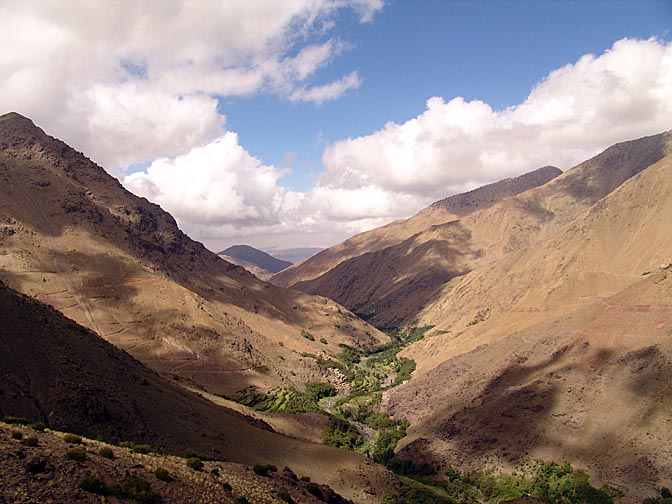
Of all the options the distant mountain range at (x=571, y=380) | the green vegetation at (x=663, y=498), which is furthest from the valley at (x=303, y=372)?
the green vegetation at (x=663, y=498)

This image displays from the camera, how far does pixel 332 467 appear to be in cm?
6231

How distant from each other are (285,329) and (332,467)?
10902cm

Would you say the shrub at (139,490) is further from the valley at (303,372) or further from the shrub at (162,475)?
the shrub at (162,475)

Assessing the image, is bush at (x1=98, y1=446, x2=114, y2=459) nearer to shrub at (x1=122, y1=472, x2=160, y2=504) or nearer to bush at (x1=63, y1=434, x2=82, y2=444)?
bush at (x1=63, y1=434, x2=82, y2=444)

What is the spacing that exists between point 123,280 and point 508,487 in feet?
360

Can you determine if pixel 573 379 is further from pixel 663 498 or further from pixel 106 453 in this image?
pixel 106 453

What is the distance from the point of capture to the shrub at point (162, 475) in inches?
1335

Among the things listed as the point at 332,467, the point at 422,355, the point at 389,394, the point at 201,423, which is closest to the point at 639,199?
the point at 422,355

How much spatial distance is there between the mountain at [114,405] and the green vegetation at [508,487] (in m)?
11.3

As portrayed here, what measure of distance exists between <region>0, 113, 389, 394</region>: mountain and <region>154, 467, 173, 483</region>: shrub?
75.8m

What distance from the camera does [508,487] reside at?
71688 millimetres

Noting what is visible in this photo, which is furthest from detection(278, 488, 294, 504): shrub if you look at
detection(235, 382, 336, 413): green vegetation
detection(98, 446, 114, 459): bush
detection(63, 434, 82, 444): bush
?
detection(235, 382, 336, 413): green vegetation

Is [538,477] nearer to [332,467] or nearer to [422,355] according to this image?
[332,467]

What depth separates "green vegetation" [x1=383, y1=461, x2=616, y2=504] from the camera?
62.8 metres
